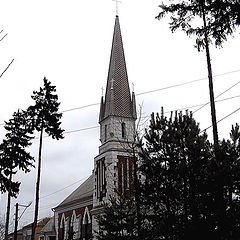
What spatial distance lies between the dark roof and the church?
0.17 m

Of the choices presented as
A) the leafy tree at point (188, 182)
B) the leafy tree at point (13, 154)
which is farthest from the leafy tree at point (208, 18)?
the leafy tree at point (13, 154)

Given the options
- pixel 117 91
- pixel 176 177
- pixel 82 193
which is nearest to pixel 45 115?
pixel 176 177

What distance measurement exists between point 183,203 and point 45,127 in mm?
13449

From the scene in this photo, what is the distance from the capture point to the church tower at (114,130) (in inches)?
1531

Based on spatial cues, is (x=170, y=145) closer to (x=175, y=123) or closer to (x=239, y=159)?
(x=175, y=123)

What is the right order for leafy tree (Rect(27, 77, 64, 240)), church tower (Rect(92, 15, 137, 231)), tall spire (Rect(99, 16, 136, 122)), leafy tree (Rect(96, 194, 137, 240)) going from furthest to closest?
tall spire (Rect(99, 16, 136, 122))
church tower (Rect(92, 15, 137, 231))
leafy tree (Rect(27, 77, 64, 240))
leafy tree (Rect(96, 194, 137, 240))

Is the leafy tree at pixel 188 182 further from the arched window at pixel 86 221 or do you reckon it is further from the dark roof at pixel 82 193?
the dark roof at pixel 82 193

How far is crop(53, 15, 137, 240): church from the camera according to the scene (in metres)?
38.9

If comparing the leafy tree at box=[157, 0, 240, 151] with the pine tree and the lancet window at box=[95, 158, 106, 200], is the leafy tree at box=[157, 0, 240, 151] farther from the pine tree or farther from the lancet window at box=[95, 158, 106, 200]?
the lancet window at box=[95, 158, 106, 200]

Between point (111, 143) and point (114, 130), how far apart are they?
1389mm

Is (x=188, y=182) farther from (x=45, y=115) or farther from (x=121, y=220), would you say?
(x=45, y=115)

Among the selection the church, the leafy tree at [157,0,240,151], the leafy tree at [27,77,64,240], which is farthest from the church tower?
the leafy tree at [157,0,240,151]

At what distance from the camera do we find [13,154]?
2923 centimetres

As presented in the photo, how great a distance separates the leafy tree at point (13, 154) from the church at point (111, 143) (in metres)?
9.60
